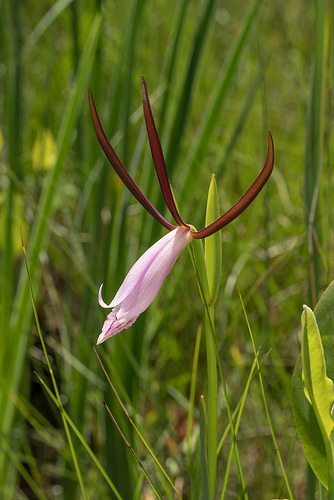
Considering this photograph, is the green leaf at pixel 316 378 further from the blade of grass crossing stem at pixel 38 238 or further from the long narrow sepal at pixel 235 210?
the blade of grass crossing stem at pixel 38 238

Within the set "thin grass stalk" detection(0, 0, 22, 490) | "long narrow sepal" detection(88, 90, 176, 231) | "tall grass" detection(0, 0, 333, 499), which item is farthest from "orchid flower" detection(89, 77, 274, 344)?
"thin grass stalk" detection(0, 0, 22, 490)

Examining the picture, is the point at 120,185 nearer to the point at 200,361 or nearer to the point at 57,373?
the point at 200,361

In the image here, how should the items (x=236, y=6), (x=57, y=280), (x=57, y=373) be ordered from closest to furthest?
1. (x=57, y=373)
2. (x=57, y=280)
3. (x=236, y=6)

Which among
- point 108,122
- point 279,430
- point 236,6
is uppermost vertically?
point 236,6

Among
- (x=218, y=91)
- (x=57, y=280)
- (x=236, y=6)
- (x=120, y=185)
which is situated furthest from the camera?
(x=236, y=6)

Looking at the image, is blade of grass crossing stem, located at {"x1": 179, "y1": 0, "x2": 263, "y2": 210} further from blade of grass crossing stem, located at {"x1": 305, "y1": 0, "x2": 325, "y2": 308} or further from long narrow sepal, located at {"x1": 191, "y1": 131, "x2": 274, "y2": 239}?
long narrow sepal, located at {"x1": 191, "y1": 131, "x2": 274, "y2": 239}

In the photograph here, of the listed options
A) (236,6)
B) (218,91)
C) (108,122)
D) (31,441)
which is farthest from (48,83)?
(236,6)

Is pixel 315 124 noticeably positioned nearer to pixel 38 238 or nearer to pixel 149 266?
pixel 149 266

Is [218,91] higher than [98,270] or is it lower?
higher
